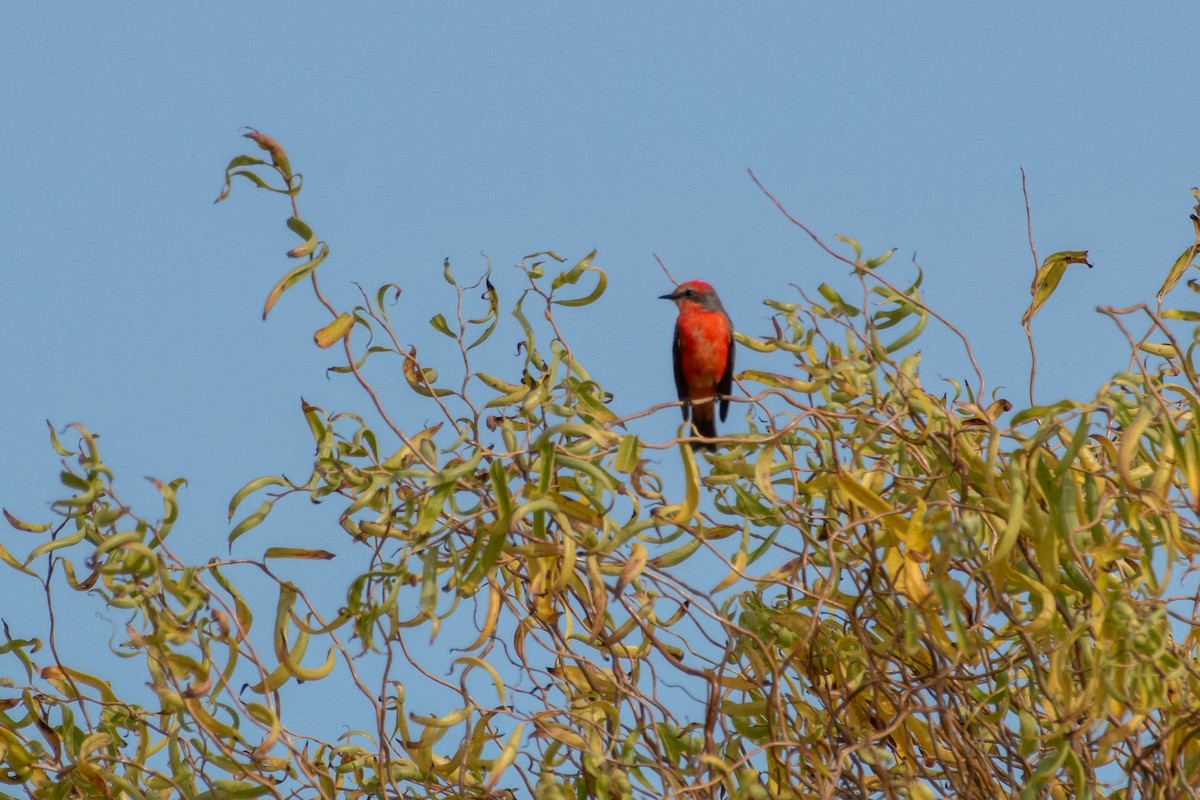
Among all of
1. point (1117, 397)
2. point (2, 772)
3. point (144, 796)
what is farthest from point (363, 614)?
point (1117, 397)

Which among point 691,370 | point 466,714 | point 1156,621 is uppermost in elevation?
point 691,370

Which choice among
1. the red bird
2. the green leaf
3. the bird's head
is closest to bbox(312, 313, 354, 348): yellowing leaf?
the green leaf

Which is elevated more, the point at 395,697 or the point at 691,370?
the point at 691,370

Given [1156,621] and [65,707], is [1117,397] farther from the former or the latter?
[65,707]

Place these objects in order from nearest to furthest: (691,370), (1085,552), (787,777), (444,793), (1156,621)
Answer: (1156,621) < (1085,552) < (787,777) < (444,793) < (691,370)

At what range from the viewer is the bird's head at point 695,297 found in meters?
7.74

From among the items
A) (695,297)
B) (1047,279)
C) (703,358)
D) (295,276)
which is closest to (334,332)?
(295,276)

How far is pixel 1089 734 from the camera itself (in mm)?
2965

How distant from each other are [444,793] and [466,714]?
18.0 inches

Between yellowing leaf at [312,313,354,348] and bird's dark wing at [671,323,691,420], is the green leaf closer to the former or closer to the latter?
yellowing leaf at [312,313,354,348]

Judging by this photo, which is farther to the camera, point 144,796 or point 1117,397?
point 144,796

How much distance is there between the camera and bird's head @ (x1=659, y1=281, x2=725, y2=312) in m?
7.74

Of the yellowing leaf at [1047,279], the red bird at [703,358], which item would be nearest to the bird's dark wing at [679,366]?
the red bird at [703,358]

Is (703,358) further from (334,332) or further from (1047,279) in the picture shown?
(334,332)
